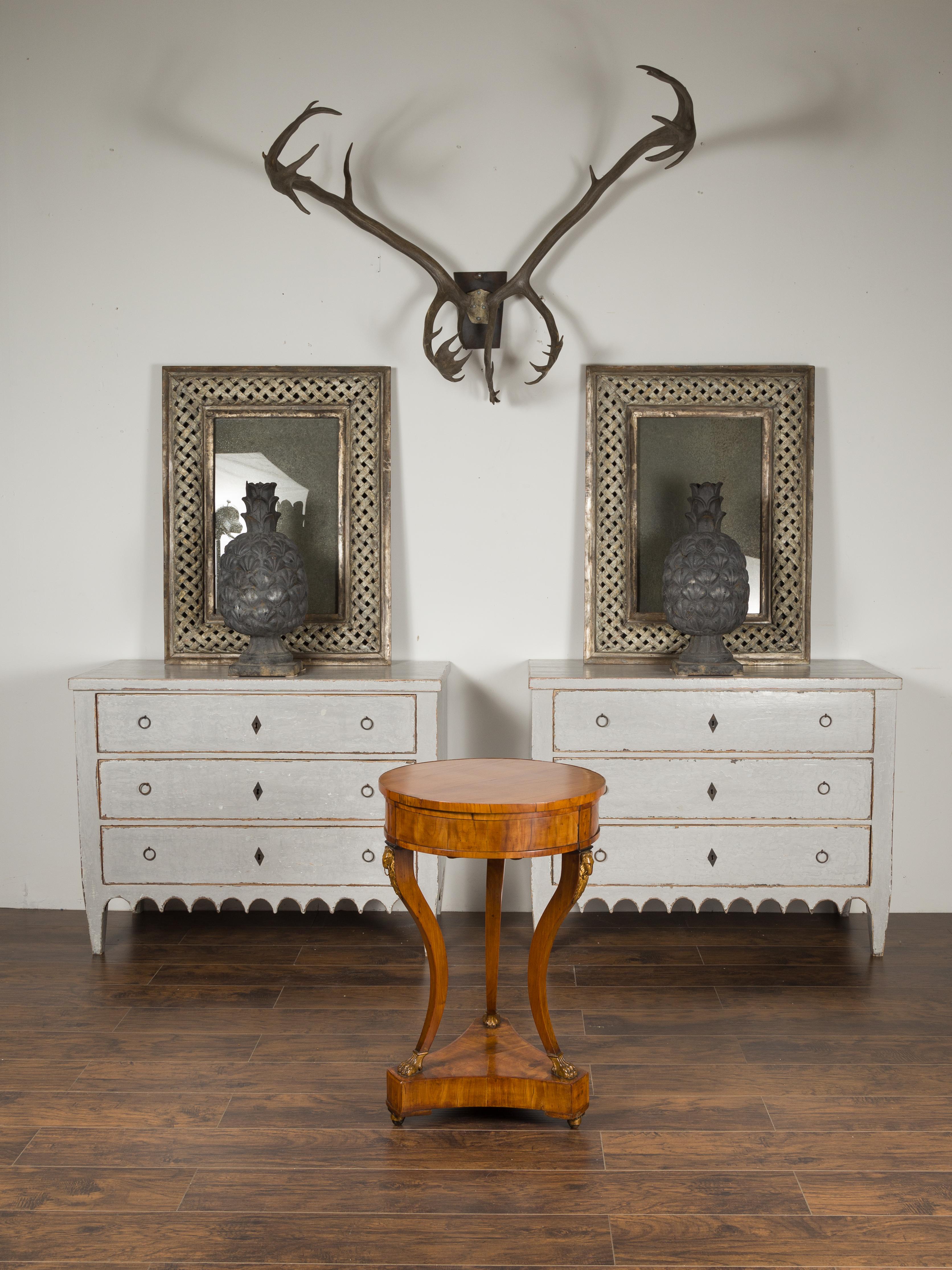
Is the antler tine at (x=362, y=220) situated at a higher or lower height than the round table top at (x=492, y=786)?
higher

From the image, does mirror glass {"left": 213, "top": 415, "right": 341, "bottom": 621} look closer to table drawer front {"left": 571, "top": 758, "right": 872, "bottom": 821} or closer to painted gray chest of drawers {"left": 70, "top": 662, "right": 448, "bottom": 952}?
painted gray chest of drawers {"left": 70, "top": 662, "right": 448, "bottom": 952}

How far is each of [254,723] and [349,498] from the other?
35.4 inches

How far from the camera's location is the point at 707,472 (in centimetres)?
365

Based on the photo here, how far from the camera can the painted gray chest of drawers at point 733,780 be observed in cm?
326

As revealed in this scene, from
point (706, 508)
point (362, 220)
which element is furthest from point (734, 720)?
point (362, 220)

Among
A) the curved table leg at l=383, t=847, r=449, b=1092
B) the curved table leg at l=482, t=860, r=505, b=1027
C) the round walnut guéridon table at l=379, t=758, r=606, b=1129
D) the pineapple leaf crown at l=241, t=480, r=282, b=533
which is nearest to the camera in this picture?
the round walnut guéridon table at l=379, t=758, r=606, b=1129

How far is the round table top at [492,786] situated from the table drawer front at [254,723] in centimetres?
75

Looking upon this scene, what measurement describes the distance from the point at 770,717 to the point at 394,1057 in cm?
155

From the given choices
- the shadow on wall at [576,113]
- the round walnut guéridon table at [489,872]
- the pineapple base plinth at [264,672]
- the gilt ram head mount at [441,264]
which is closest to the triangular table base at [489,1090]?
the round walnut guéridon table at [489,872]

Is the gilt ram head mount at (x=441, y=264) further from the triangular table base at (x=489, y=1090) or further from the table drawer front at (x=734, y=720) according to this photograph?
the triangular table base at (x=489, y=1090)

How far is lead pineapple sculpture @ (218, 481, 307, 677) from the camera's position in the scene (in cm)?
331

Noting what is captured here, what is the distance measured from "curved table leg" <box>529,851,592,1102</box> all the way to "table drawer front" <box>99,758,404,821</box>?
108 cm

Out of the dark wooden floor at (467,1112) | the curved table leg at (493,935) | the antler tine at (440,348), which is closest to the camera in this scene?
the dark wooden floor at (467,1112)

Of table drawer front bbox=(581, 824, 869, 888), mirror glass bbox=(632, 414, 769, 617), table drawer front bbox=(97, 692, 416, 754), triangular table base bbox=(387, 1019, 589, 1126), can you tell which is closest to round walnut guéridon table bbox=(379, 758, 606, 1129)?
triangular table base bbox=(387, 1019, 589, 1126)
